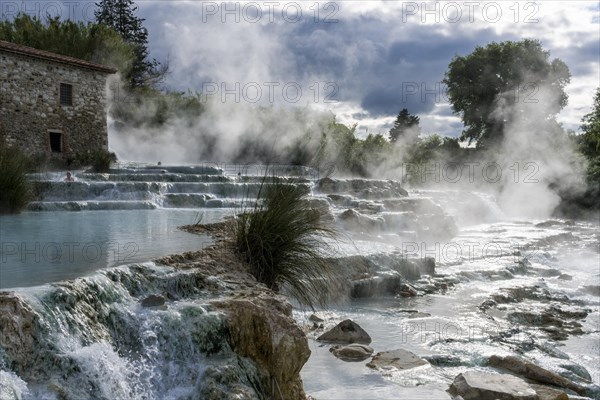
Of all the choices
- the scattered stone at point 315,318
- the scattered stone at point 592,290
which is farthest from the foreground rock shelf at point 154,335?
the scattered stone at point 592,290

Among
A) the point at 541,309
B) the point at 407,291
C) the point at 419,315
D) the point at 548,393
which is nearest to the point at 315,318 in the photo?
the point at 419,315

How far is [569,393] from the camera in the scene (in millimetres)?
5160

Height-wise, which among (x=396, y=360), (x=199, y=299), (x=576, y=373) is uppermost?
(x=199, y=299)

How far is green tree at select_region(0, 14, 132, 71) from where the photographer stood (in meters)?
23.7

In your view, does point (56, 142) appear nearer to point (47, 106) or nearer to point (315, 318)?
point (47, 106)

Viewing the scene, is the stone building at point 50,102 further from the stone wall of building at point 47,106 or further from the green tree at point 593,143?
the green tree at point 593,143

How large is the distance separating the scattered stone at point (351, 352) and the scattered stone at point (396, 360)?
120 millimetres

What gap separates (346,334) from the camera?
603 centimetres

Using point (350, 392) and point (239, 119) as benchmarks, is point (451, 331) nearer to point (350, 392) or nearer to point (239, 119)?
point (350, 392)

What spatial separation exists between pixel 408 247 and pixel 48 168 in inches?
482

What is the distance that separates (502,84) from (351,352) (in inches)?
1386

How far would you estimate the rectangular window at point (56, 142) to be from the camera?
61.0ft

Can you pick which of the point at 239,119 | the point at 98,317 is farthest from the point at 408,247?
the point at 239,119

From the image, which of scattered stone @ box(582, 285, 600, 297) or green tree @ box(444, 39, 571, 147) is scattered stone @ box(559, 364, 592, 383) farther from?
green tree @ box(444, 39, 571, 147)
